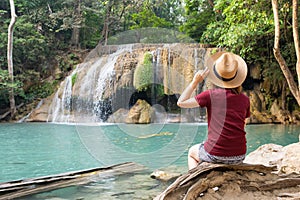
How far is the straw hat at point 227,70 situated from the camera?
78.0 inches

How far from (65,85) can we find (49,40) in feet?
15.3

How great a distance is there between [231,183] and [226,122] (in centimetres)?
42

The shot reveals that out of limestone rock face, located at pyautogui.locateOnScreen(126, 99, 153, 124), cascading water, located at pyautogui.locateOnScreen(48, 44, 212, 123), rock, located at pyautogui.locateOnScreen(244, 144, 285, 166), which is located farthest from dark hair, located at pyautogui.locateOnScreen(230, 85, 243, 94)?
limestone rock face, located at pyautogui.locateOnScreen(126, 99, 153, 124)

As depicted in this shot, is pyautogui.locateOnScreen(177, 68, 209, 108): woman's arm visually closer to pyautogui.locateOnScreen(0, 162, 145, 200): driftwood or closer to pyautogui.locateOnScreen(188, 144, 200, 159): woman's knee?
pyautogui.locateOnScreen(188, 144, 200, 159): woman's knee

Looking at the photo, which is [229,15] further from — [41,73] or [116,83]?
[41,73]

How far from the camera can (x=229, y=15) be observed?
9344 millimetres

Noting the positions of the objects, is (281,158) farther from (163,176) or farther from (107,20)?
(107,20)

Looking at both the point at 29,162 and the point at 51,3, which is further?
the point at 51,3

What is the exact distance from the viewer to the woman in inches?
78.0

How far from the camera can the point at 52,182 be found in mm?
3719

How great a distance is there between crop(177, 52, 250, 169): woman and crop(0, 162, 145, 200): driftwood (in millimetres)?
2295

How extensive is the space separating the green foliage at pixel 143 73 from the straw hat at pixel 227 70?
11815mm

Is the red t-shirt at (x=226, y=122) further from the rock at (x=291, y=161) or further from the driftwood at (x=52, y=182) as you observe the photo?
the driftwood at (x=52, y=182)

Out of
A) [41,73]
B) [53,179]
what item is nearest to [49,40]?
[41,73]
